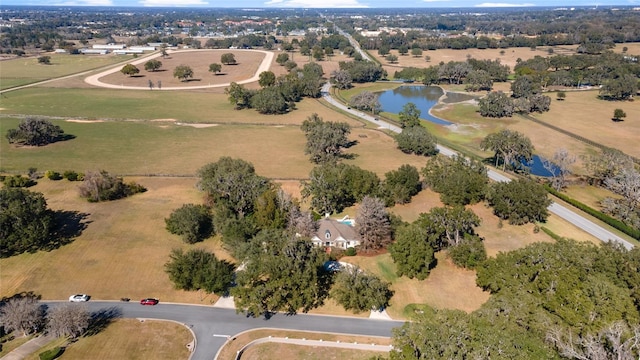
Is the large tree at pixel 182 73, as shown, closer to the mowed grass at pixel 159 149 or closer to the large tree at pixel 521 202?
the mowed grass at pixel 159 149

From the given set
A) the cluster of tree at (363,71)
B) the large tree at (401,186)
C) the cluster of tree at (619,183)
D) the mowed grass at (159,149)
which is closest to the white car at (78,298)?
the mowed grass at (159,149)

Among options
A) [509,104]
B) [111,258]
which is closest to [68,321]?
[111,258]

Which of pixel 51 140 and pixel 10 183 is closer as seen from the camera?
pixel 10 183

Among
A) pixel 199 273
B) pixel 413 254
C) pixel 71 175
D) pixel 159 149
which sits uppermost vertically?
pixel 71 175

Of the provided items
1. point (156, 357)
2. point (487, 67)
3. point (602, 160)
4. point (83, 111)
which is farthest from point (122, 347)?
point (487, 67)

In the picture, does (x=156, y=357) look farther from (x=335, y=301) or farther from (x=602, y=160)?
(x=602, y=160)

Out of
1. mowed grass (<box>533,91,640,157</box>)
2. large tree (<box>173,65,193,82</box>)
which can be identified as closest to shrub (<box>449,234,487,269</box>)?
mowed grass (<box>533,91,640,157</box>)

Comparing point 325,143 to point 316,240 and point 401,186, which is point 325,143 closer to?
point 401,186
